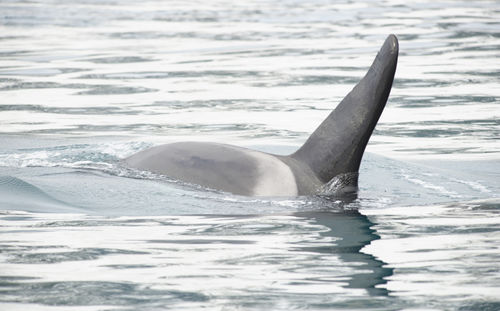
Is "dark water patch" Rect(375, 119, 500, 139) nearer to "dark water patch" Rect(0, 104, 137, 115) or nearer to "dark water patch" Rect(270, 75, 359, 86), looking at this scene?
"dark water patch" Rect(270, 75, 359, 86)

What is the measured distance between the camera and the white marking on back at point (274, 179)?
7559 millimetres

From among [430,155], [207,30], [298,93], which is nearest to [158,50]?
[207,30]

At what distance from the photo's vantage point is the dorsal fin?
24.1 ft

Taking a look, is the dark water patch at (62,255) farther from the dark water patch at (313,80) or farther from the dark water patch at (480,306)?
the dark water patch at (313,80)

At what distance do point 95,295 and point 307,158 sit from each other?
299 centimetres

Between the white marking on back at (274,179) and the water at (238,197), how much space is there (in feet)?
0.40

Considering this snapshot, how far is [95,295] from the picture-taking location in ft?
16.9

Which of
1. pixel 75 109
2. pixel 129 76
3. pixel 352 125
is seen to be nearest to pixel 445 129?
pixel 352 125

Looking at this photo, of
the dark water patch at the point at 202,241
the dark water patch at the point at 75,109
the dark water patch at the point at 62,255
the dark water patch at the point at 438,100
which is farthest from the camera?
the dark water patch at the point at 438,100

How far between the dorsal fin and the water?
304 mm

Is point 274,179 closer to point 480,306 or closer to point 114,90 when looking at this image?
point 480,306

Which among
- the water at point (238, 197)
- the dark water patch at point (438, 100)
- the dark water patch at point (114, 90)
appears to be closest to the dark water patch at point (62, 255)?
the water at point (238, 197)

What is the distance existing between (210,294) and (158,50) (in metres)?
15.4

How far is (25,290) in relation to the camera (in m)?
5.24
